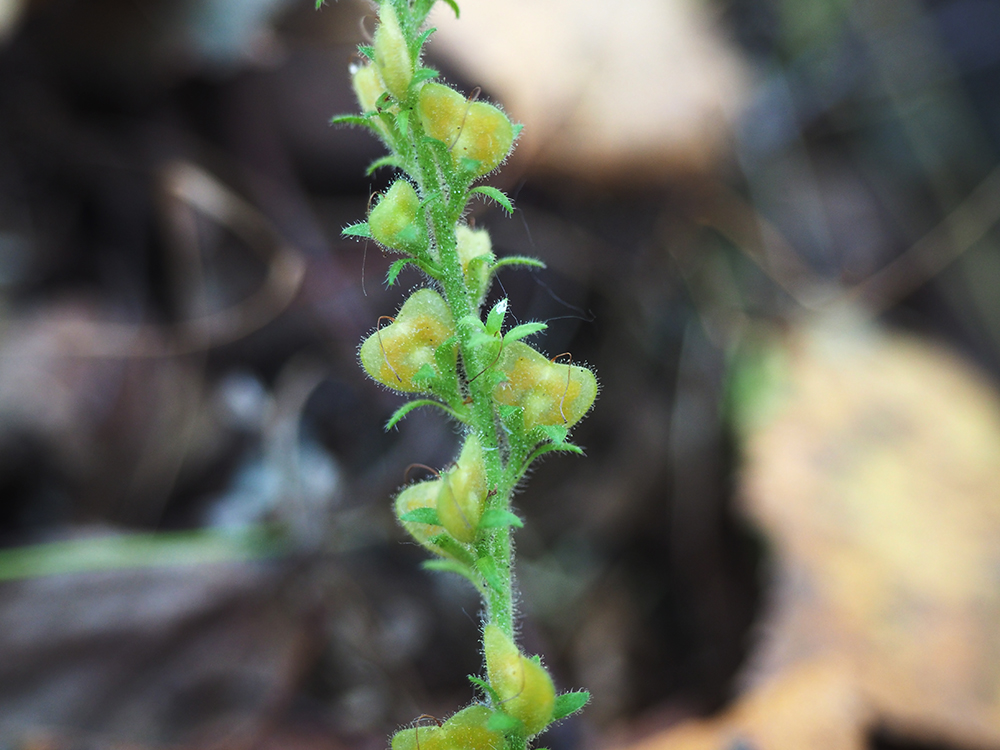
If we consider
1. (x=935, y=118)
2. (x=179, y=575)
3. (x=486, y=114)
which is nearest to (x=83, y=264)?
(x=179, y=575)

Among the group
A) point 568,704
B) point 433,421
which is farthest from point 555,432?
point 433,421

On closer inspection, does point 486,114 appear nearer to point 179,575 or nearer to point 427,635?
point 427,635

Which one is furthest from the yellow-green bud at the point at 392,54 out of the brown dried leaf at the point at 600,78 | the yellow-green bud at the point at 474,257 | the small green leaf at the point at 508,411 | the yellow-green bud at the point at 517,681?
the brown dried leaf at the point at 600,78

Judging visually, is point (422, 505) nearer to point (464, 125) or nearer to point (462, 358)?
point (462, 358)

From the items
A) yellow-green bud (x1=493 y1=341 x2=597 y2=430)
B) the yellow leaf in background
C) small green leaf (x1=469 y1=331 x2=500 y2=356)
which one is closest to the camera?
small green leaf (x1=469 y1=331 x2=500 y2=356)

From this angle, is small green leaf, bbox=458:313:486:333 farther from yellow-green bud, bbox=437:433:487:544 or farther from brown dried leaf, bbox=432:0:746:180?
brown dried leaf, bbox=432:0:746:180

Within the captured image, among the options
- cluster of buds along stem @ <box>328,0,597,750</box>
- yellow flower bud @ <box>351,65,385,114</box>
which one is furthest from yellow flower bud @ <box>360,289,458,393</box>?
yellow flower bud @ <box>351,65,385,114</box>

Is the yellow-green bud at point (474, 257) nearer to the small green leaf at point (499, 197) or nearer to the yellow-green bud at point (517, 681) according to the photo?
the small green leaf at point (499, 197)
